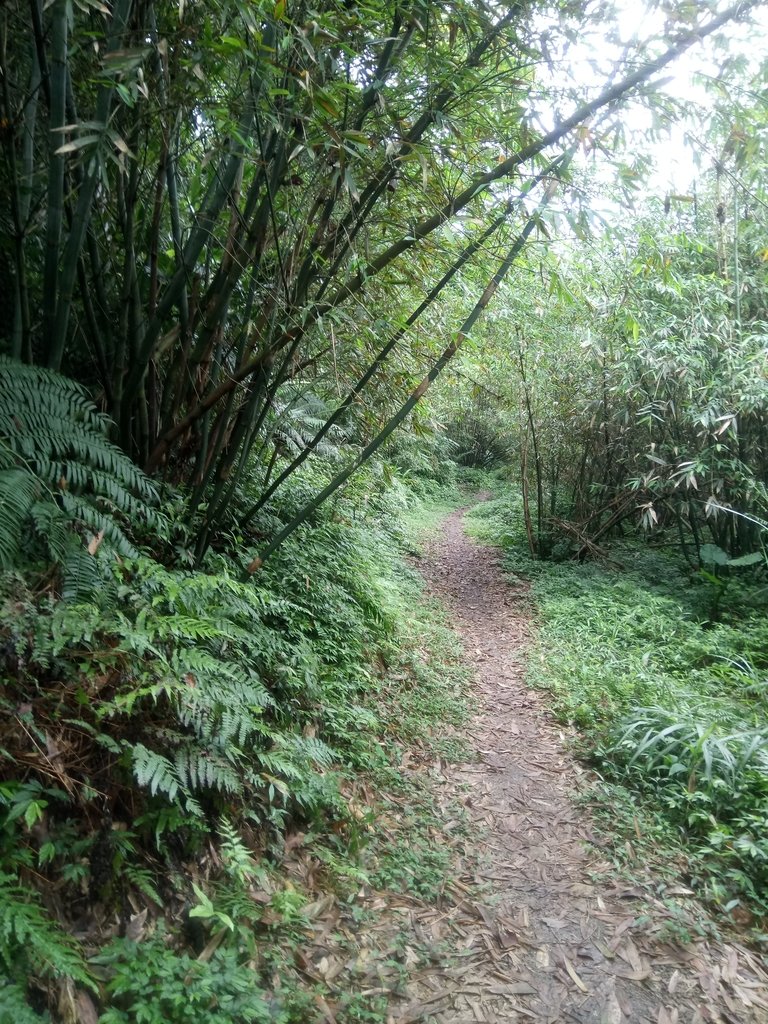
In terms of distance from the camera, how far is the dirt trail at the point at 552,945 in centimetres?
201

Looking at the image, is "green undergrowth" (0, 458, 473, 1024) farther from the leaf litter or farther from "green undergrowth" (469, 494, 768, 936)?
"green undergrowth" (469, 494, 768, 936)

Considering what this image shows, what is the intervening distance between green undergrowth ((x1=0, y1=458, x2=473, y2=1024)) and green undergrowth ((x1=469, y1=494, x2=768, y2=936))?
40.5 inches

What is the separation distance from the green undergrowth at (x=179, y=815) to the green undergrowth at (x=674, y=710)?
40.5 inches

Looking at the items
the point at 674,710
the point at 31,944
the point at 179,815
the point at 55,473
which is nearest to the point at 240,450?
A: the point at 55,473

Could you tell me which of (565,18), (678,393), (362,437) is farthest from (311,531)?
(678,393)

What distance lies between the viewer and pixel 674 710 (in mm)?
3654

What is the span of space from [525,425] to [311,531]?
515 cm

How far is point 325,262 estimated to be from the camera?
2814 millimetres

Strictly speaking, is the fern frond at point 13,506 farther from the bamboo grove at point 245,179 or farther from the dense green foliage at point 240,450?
the bamboo grove at point 245,179

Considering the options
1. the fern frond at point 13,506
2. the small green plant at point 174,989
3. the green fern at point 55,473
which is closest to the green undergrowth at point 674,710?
the small green plant at point 174,989

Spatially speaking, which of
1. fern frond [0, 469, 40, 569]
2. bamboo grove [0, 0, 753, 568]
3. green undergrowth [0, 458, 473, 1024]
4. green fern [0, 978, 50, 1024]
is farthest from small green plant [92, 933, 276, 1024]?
bamboo grove [0, 0, 753, 568]

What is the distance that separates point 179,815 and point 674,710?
297 centimetres

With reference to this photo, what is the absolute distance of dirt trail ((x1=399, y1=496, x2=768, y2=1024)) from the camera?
201 centimetres

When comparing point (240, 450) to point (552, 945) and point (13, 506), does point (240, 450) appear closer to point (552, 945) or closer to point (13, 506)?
point (13, 506)
